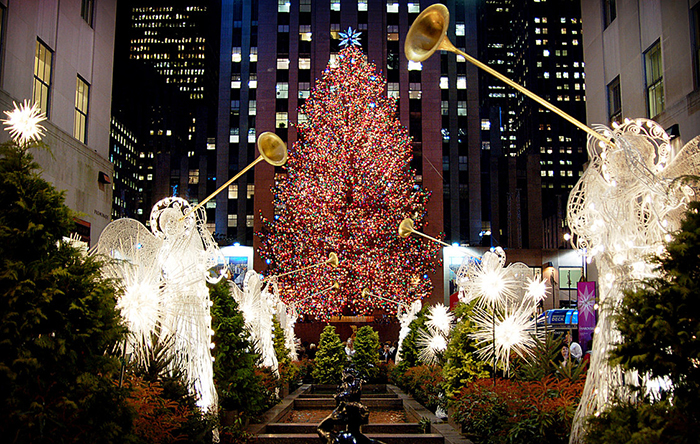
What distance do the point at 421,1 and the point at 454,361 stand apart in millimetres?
44810

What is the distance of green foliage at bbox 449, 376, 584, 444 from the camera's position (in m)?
8.34

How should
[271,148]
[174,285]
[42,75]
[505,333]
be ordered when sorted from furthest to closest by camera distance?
[42,75]
[505,333]
[271,148]
[174,285]

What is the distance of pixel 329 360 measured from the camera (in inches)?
946

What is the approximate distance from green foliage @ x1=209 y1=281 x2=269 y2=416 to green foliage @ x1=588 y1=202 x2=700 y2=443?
318 inches

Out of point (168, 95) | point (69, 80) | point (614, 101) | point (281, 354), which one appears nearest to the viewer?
point (69, 80)

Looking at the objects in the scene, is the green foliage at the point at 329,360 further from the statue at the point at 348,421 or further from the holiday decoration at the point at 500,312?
the statue at the point at 348,421

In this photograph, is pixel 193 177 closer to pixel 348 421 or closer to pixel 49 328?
pixel 348 421

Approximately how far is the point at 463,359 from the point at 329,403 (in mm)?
6778

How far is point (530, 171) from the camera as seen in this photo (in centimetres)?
5175

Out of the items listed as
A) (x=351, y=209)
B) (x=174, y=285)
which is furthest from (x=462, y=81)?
(x=174, y=285)

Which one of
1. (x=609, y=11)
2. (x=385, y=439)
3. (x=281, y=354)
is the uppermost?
(x=609, y=11)

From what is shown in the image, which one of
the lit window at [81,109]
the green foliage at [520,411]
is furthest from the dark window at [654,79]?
the lit window at [81,109]

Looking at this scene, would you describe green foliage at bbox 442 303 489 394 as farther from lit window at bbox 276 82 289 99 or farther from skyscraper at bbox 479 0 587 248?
skyscraper at bbox 479 0 587 248

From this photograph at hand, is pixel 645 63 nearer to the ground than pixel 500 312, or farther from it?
farther from it
